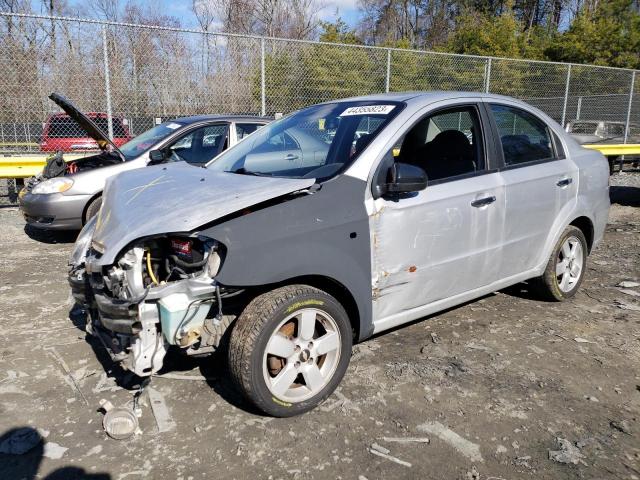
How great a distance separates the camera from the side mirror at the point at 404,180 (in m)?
2.96

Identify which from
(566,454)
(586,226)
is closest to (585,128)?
(586,226)

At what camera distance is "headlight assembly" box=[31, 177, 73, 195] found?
6.34m

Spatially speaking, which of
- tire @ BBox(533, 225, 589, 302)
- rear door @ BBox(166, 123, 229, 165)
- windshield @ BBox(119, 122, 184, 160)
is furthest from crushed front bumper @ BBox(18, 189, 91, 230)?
tire @ BBox(533, 225, 589, 302)

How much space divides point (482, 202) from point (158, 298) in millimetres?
2238

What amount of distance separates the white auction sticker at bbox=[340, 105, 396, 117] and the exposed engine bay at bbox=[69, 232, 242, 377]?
1.51 metres

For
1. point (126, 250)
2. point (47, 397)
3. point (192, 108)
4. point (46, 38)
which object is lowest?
point (47, 397)

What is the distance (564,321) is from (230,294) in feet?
9.55

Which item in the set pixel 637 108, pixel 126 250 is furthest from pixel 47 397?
pixel 637 108

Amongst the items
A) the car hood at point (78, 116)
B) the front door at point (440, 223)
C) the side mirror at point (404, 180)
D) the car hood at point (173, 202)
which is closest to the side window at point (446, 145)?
the front door at point (440, 223)

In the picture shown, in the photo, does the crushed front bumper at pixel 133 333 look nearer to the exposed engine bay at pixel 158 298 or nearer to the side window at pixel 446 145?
the exposed engine bay at pixel 158 298

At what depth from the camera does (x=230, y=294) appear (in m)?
2.70

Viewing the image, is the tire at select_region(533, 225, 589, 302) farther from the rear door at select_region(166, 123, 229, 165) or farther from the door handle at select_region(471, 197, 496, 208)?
the rear door at select_region(166, 123, 229, 165)

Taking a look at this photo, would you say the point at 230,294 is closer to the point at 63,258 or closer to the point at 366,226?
the point at 366,226

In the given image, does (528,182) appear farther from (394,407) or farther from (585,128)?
(585,128)
